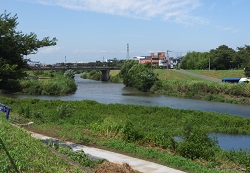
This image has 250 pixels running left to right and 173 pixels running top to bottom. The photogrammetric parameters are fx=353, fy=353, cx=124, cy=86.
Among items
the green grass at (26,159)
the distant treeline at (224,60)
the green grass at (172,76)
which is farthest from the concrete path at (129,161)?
the green grass at (172,76)

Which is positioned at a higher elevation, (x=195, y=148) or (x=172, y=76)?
(x=195, y=148)

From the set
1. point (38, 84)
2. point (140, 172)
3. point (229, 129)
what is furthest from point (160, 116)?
point (38, 84)

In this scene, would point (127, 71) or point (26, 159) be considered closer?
point (26, 159)

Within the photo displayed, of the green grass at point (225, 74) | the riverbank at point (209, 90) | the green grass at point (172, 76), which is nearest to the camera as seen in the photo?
the riverbank at point (209, 90)

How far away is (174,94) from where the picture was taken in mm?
66500

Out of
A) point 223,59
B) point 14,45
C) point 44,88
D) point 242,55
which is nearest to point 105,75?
point 223,59

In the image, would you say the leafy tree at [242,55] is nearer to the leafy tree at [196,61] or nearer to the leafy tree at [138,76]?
the leafy tree at [196,61]

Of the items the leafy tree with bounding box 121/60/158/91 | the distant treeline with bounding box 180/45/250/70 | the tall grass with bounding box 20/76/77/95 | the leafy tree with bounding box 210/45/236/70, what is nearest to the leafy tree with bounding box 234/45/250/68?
the distant treeline with bounding box 180/45/250/70

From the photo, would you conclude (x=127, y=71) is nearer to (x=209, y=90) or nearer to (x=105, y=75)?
(x=105, y=75)

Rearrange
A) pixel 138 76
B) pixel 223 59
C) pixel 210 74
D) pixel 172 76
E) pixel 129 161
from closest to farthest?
1. pixel 129 161
2. pixel 138 76
3. pixel 210 74
4. pixel 172 76
5. pixel 223 59

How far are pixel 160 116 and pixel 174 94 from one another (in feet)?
125

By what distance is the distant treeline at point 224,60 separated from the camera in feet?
292

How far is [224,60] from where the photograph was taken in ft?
326

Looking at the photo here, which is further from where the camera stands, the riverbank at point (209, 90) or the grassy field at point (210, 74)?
the grassy field at point (210, 74)
